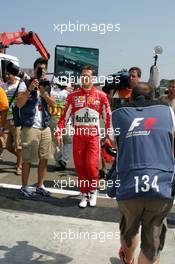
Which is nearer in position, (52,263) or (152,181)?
(152,181)

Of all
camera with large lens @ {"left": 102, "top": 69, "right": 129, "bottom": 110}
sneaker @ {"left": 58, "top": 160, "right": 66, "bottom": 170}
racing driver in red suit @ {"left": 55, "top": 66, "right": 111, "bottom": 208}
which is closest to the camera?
racing driver in red suit @ {"left": 55, "top": 66, "right": 111, "bottom": 208}

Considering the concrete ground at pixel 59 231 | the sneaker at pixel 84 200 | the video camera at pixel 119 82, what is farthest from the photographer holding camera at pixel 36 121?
the video camera at pixel 119 82

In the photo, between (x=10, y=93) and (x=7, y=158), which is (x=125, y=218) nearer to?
(x=10, y=93)

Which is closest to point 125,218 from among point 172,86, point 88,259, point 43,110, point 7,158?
point 88,259

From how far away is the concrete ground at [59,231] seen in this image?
3.53 meters

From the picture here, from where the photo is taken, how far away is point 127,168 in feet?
8.93

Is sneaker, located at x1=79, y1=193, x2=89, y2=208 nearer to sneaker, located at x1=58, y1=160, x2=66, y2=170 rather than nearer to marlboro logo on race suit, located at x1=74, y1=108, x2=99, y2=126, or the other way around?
marlboro logo on race suit, located at x1=74, y1=108, x2=99, y2=126

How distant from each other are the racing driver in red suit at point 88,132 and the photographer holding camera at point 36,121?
0.48 meters

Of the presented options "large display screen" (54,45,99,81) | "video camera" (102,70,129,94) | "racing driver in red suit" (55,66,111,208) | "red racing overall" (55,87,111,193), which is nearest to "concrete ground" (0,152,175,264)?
"racing driver in red suit" (55,66,111,208)

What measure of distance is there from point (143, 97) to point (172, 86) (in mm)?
3177

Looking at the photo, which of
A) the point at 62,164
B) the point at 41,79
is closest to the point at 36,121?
the point at 41,79

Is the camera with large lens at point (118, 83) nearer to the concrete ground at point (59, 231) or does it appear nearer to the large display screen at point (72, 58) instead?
the concrete ground at point (59, 231)

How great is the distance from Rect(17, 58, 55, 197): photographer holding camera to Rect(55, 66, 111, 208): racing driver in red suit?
1.57ft

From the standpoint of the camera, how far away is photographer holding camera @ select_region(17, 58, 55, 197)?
516 centimetres
